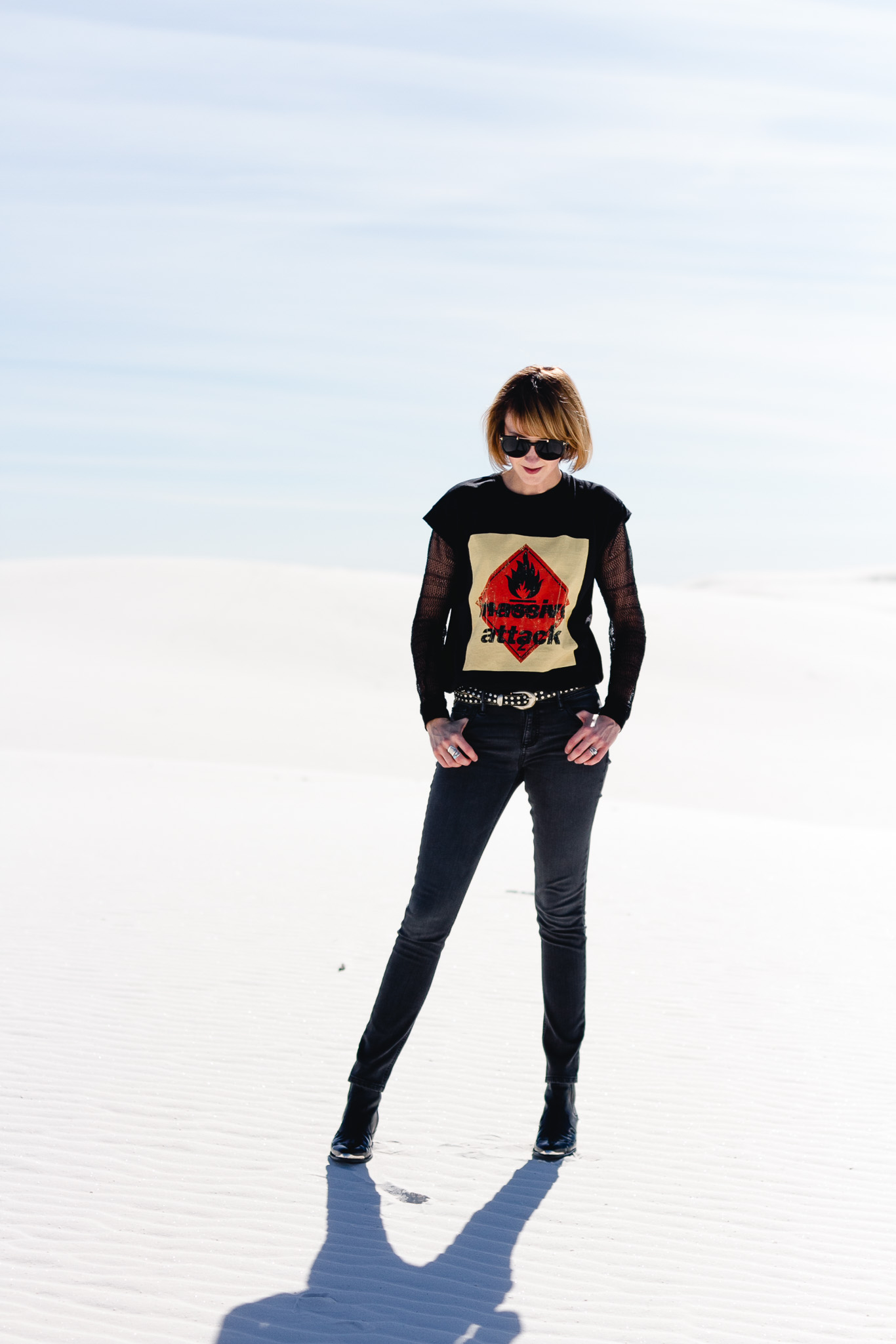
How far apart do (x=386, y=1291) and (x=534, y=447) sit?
7.13 feet

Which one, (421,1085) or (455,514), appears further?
(421,1085)

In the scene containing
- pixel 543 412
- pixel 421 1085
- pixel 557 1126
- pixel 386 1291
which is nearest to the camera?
pixel 386 1291

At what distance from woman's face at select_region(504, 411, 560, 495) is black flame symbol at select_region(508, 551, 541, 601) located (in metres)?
0.20

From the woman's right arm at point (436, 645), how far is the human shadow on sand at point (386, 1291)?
1239mm

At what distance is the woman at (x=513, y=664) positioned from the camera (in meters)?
3.31

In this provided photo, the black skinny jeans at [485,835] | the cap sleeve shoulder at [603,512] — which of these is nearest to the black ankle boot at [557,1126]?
the black skinny jeans at [485,835]

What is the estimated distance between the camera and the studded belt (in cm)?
332

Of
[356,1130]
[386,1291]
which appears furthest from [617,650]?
[386,1291]

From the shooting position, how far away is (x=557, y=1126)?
3725mm

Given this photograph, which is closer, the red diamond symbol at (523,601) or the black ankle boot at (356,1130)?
the red diamond symbol at (523,601)

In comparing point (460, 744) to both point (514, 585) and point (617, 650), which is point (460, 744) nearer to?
Result: point (514, 585)

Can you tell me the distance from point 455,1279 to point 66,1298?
925mm

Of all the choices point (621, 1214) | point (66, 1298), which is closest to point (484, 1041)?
point (621, 1214)

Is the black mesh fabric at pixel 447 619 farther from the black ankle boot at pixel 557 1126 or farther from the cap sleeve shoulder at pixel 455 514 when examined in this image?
the black ankle boot at pixel 557 1126
